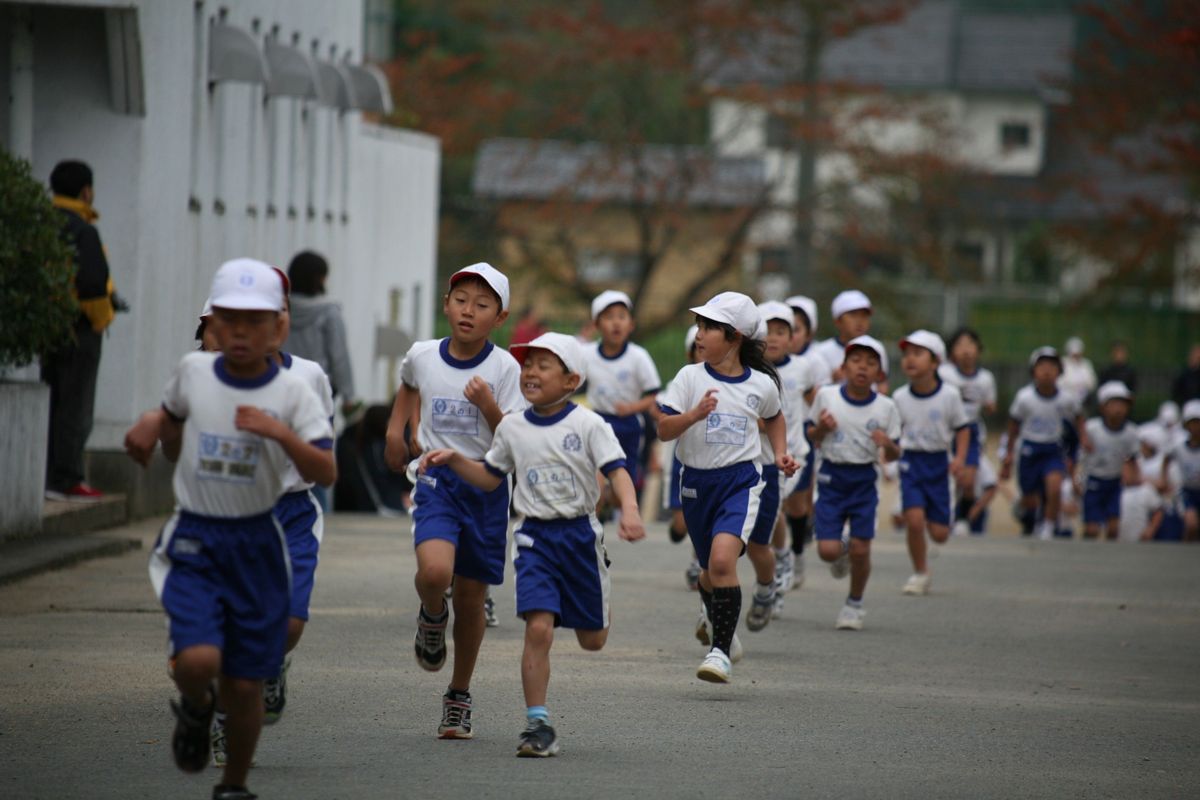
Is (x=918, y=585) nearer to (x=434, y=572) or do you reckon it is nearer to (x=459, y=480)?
(x=459, y=480)

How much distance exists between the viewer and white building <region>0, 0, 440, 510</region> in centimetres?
1652

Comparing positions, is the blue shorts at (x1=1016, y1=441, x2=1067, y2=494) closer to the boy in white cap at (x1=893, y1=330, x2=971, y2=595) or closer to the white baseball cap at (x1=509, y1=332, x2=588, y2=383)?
the boy in white cap at (x1=893, y1=330, x2=971, y2=595)

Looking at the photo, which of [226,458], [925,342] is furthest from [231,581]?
[925,342]

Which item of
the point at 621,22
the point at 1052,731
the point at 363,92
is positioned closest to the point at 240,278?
the point at 1052,731

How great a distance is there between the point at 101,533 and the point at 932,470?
626 cm

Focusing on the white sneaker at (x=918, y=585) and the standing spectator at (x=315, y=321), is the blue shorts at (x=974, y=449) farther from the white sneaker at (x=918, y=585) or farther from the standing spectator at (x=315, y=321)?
the standing spectator at (x=315, y=321)

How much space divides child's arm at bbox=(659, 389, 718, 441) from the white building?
24.6 ft

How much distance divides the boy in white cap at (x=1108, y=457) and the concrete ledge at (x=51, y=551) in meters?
12.0

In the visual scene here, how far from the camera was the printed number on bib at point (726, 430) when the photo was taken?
404 inches

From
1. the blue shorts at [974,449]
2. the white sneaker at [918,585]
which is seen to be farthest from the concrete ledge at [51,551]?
the blue shorts at [974,449]

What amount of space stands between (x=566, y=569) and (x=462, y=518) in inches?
23.3

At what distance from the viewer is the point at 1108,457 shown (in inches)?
904

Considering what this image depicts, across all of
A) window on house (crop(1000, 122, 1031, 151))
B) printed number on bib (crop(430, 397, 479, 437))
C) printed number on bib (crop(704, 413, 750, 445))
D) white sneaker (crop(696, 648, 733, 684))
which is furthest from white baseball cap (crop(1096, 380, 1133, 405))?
window on house (crop(1000, 122, 1031, 151))

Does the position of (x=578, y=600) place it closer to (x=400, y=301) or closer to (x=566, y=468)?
(x=566, y=468)
